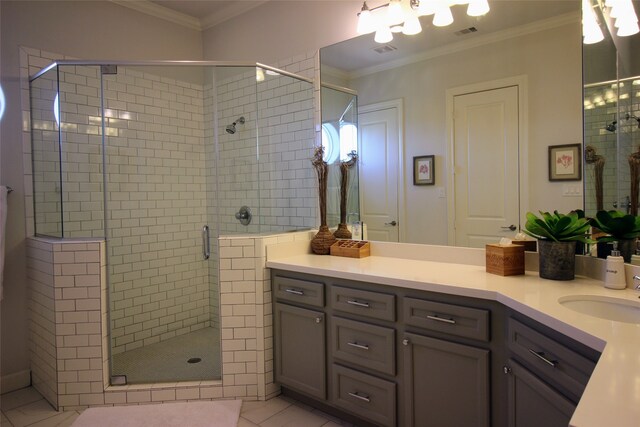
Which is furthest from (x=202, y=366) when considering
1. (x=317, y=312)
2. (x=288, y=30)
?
(x=288, y=30)

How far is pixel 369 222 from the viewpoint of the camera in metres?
2.73

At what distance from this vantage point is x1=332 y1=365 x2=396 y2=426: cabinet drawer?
2002 millimetres

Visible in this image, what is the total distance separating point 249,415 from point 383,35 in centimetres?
246

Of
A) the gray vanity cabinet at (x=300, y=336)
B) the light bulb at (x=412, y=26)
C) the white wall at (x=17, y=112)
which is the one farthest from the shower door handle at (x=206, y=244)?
the light bulb at (x=412, y=26)

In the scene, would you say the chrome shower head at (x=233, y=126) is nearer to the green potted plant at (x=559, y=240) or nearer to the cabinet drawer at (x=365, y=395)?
the cabinet drawer at (x=365, y=395)

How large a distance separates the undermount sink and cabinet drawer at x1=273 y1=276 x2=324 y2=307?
1.19 m

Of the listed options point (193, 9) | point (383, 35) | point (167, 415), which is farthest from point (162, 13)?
point (167, 415)

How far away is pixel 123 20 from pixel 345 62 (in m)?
1.92

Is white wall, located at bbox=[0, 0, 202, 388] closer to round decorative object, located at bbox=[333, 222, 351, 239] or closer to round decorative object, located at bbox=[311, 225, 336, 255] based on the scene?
round decorative object, located at bbox=[311, 225, 336, 255]

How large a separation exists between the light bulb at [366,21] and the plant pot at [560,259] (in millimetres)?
1681

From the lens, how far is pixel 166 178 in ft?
10.9

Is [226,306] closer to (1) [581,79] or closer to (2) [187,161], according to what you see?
(2) [187,161]

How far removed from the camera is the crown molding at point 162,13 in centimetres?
334

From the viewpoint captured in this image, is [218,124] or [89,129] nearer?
[89,129]
